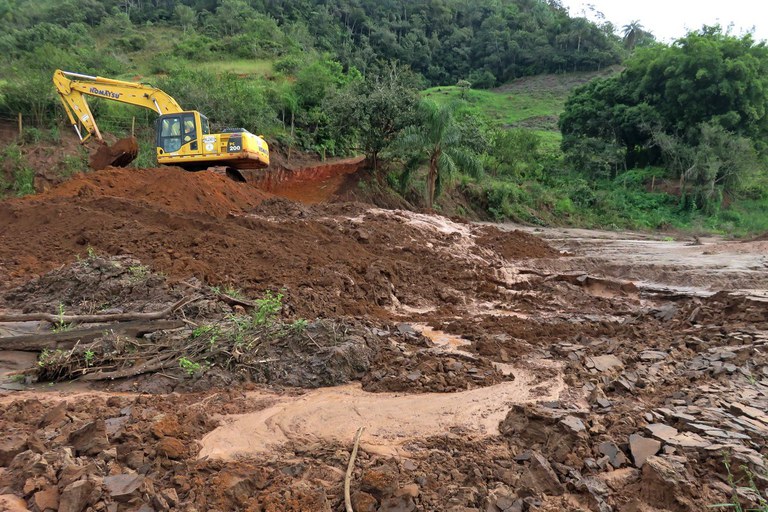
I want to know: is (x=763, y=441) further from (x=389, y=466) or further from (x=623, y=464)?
(x=389, y=466)

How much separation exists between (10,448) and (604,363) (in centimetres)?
541

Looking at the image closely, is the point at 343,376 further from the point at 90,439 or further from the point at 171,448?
the point at 90,439

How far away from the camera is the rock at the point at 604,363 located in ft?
17.4

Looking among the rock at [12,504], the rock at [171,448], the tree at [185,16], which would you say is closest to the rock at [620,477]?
the rock at [171,448]

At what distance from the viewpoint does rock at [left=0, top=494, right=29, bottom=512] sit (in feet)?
8.45

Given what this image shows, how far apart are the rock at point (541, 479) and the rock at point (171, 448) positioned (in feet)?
7.27

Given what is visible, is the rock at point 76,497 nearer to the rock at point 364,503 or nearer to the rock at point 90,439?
the rock at point 90,439

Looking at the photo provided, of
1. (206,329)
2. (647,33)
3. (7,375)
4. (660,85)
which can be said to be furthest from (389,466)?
(647,33)

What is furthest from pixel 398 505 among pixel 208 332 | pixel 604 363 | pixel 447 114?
pixel 447 114

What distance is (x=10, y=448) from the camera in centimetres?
306

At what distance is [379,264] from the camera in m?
9.59

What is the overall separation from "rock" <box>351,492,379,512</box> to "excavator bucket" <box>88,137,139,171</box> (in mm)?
15063

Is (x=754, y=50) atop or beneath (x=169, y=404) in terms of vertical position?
atop

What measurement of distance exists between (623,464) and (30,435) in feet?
13.2
